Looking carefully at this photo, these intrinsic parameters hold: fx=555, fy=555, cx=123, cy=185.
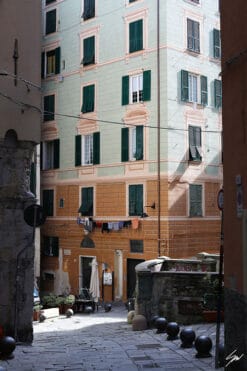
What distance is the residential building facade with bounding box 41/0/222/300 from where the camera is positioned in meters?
26.0

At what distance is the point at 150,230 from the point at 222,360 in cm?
1802

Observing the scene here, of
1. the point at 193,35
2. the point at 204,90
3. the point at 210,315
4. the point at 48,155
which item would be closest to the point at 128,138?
the point at 204,90

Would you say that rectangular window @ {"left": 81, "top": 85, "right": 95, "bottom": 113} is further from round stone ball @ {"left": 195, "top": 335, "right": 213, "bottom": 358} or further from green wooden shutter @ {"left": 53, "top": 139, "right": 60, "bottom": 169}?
round stone ball @ {"left": 195, "top": 335, "right": 213, "bottom": 358}

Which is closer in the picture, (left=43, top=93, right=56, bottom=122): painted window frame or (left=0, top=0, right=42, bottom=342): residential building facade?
(left=0, top=0, right=42, bottom=342): residential building facade

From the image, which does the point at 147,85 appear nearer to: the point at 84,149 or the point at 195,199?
the point at 84,149

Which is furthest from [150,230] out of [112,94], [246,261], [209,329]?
[246,261]

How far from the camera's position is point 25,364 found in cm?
893

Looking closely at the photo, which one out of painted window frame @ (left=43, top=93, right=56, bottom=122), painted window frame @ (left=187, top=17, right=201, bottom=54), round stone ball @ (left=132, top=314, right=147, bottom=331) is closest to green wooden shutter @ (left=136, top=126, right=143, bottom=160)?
painted window frame @ (left=187, top=17, right=201, bottom=54)

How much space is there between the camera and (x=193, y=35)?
27500 millimetres

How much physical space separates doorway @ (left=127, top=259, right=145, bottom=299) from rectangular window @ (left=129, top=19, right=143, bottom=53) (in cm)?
1027

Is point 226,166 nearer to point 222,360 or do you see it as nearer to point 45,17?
point 222,360

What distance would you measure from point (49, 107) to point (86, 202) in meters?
6.29

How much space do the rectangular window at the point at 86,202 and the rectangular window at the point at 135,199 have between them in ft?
9.24

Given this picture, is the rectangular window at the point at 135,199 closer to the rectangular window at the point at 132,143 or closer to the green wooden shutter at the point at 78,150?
the rectangular window at the point at 132,143
